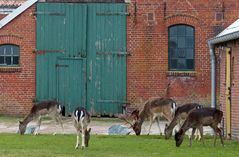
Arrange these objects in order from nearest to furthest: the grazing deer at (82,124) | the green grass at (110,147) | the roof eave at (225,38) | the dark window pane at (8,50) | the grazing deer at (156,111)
Result: the green grass at (110,147) → the grazing deer at (82,124) → the roof eave at (225,38) → the grazing deer at (156,111) → the dark window pane at (8,50)

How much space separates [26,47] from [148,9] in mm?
5460

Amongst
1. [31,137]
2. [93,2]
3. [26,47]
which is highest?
[93,2]

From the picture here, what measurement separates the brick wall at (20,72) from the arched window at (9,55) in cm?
23

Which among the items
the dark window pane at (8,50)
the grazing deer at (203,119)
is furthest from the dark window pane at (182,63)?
the grazing deer at (203,119)

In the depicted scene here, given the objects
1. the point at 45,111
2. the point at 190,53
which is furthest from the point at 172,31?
the point at 45,111

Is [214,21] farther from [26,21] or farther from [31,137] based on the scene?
[31,137]

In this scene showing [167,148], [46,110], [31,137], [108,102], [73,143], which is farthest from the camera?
[108,102]

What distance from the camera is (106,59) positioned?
30.9 metres

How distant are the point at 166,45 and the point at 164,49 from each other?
0.62ft

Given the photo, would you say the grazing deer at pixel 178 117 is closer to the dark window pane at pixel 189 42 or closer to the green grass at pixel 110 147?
the green grass at pixel 110 147

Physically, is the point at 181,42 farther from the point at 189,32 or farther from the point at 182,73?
the point at 182,73

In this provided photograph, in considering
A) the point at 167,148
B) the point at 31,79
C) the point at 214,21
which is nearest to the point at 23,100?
the point at 31,79

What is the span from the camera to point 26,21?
31234mm

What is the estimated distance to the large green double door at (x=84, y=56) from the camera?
30781 mm
